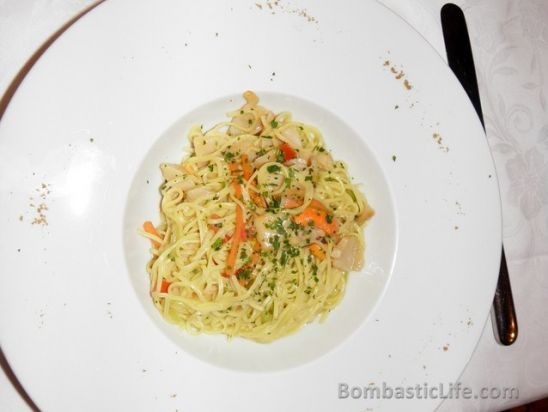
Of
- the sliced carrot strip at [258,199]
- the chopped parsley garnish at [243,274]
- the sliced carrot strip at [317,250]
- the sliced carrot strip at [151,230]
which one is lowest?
the chopped parsley garnish at [243,274]

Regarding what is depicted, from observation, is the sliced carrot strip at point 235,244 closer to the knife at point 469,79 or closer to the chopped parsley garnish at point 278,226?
the chopped parsley garnish at point 278,226

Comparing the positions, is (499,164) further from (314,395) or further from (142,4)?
(142,4)

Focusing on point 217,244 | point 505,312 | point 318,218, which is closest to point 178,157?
point 217,244

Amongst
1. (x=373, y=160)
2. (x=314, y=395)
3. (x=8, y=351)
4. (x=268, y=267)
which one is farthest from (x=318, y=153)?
(x=8, y=351)

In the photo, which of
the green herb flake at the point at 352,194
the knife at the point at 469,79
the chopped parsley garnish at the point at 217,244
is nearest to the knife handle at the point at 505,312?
the knife at the point at 469,79

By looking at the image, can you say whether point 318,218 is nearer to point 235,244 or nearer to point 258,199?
point 258,199
